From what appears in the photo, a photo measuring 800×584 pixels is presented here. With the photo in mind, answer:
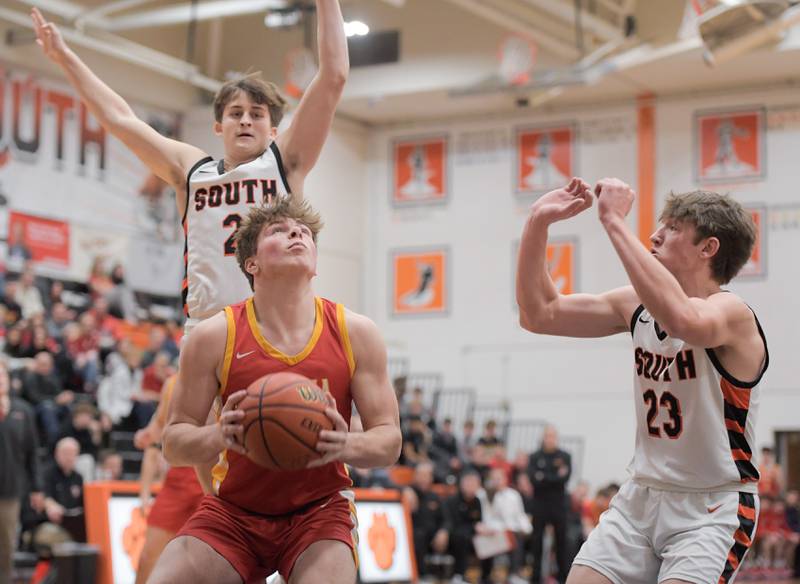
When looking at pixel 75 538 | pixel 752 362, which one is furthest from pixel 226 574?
pixel 75 538

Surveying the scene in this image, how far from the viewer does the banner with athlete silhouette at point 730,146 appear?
2153 centimetres

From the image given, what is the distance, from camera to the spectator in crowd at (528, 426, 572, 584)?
1641cm

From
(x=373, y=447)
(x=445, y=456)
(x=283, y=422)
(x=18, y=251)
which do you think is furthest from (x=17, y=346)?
(x=283, y=422)

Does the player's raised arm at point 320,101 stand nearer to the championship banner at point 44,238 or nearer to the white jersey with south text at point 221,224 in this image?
the white jersey with south text at point 221,224

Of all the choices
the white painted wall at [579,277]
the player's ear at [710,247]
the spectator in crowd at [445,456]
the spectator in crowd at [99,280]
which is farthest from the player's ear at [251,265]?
the white painted wall at [579,277]

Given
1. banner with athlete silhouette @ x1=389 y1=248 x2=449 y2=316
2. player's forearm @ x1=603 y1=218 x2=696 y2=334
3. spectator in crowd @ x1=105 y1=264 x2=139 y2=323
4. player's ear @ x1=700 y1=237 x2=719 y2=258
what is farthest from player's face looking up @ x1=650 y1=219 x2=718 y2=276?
banner with athlete silhouette @ x1=389 y1=248 x2=449 y2=316

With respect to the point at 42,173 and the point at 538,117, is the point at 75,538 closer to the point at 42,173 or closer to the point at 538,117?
the point at 42,173

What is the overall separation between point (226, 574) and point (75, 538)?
292 inches

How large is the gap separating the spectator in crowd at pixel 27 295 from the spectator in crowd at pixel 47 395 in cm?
225

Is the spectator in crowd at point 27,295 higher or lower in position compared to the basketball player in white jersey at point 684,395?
higher

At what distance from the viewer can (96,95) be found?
18.8 ft

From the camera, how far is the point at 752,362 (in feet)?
15.3

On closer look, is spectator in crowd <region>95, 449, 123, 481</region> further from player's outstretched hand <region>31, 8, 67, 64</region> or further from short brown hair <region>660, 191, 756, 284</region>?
short brown hair <region>660, 191, 756, 284</region>

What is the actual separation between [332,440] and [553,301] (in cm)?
147
